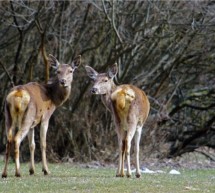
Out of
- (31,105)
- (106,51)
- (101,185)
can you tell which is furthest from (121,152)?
(106,51)

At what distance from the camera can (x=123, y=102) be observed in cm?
1628

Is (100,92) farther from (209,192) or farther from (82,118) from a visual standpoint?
(82,118)

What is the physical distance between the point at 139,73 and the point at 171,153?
12.6 ft

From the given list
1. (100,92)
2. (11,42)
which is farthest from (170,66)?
(100,92)

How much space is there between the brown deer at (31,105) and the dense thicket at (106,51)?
17.7 feet

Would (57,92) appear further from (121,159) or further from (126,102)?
(121,159)

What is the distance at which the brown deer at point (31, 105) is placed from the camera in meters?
16.0

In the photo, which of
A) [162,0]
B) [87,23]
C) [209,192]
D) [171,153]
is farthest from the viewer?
[171,153]

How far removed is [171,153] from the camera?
2794 centimetres

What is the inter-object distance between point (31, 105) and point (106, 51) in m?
9.25

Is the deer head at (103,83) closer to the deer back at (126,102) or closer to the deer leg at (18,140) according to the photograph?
the deer back at (126,102)

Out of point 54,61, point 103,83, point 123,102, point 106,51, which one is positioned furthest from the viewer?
point 106,51

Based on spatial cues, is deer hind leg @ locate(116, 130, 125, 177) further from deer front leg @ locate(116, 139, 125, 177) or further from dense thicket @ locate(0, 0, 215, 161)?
dense thicket @ locate(0, 0, 215, 161)

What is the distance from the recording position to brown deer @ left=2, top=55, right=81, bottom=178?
1603 centimetres
